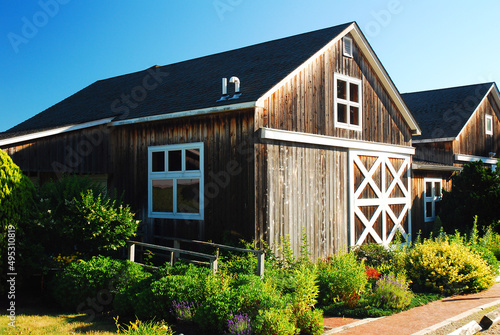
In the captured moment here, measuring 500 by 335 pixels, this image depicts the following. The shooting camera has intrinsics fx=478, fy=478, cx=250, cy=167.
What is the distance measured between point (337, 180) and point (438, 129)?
12024 mm

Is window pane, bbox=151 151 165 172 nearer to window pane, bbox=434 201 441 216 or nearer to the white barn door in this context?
the white barn door

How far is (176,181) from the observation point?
44.4 ft

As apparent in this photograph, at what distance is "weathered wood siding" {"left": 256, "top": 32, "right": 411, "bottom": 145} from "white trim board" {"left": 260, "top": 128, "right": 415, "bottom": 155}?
0.61ft

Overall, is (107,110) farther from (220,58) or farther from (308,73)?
(308,73)

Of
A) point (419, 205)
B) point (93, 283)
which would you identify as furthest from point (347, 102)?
point (93, 283)

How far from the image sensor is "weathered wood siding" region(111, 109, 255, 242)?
12.1m

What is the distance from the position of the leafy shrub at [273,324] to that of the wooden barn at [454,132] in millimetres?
13943

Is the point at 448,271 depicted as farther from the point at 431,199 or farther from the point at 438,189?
the point at 438,189

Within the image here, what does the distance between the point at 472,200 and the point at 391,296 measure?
10044 millimetres

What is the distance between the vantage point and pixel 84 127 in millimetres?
14188

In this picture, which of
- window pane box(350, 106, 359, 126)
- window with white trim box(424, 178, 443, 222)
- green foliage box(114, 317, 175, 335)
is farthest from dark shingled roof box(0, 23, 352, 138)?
window with white trim box(424, 178, 443, 222)

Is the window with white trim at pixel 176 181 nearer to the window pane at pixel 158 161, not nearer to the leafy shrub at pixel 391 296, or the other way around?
the window pane at pixel 158 161

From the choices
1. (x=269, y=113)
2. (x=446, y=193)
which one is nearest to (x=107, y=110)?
(x=269, y=113)

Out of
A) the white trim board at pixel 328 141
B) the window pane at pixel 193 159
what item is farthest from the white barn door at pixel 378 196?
the window pane at pixel 193 159
